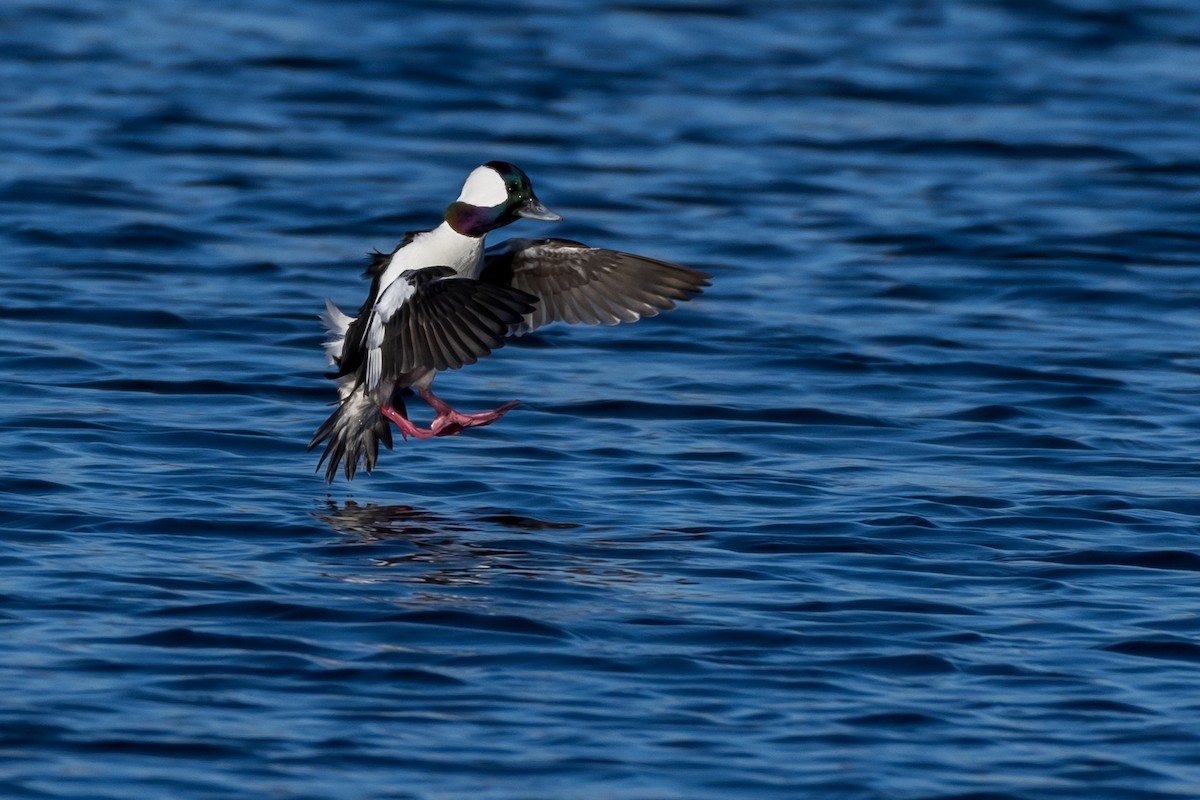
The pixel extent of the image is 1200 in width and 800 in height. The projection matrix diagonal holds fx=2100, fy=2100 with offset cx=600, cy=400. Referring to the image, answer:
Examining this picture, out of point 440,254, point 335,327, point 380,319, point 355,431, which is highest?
point 440,254

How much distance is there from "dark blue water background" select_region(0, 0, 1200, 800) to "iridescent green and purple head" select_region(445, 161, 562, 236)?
105cm

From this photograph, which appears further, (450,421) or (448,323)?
(450,421)

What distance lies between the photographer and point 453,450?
919 cm

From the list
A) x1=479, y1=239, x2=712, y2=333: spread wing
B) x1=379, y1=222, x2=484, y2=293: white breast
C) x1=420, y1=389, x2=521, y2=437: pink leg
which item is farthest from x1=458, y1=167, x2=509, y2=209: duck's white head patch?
x1=420, y1=389, x2=521, y2=437: pink leg

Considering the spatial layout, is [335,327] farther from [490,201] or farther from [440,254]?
[490,201]

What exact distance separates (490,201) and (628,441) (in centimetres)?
144

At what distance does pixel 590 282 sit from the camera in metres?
8.82

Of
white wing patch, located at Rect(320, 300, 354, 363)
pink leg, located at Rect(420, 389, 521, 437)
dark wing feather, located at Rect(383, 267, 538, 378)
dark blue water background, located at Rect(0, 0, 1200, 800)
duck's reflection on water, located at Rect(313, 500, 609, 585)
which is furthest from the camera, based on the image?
white wing patch, located at Rect(320, 300, 354, 363)

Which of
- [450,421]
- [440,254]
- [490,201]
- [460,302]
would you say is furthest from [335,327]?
[460,302]

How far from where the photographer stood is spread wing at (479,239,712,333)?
8.66 m

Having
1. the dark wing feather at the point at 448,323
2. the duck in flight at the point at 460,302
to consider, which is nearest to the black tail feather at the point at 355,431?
the duck in flight at the point at 460,302

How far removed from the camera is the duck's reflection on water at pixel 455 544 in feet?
23.7

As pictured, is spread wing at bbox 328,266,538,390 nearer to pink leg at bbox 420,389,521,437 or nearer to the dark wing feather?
the dark wing feather

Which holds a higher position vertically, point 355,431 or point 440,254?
point 440,254
